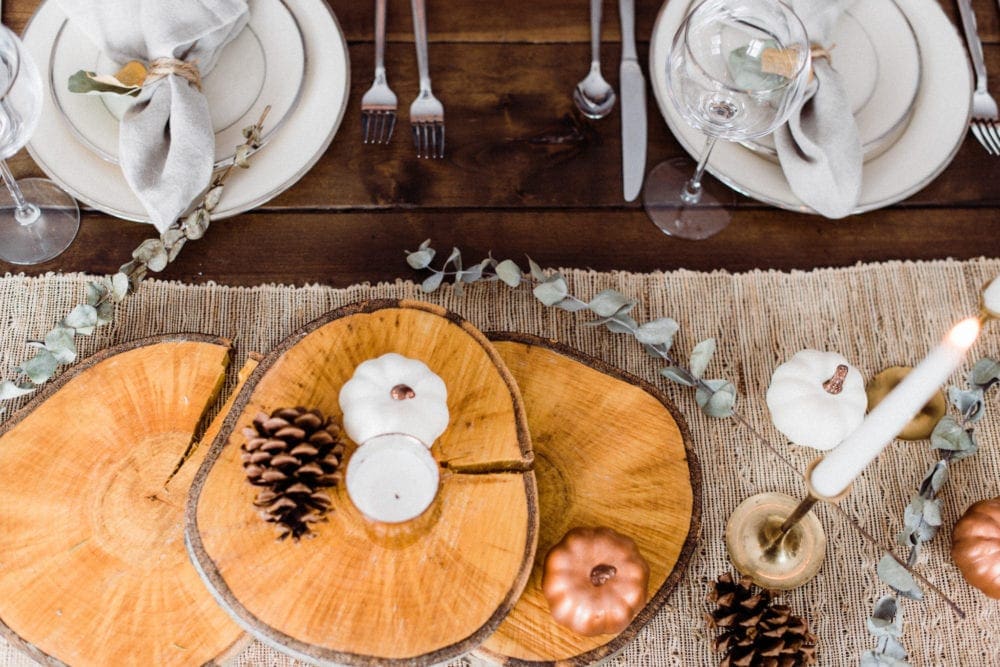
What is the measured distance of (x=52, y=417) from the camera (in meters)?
0.80

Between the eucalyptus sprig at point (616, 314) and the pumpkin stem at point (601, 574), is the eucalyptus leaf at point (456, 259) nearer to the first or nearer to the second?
the eucalyptus sprig at point (616, 314)

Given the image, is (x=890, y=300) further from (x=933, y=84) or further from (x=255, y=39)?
(x=255, y=39)

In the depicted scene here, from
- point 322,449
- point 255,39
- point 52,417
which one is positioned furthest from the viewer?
point 255,39

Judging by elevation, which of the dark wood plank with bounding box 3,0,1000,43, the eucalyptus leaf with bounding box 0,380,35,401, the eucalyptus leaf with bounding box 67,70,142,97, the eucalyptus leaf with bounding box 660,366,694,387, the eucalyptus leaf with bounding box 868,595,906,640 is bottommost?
Result: the eucalyptus leaf with bounding box 868,595,906,640

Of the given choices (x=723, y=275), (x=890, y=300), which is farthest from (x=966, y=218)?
(x=723, y=275)

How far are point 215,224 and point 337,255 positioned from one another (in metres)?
0.14

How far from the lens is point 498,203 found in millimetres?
971

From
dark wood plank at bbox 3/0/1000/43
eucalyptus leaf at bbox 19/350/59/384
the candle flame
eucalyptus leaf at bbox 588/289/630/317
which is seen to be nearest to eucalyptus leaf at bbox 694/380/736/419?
eucalyptus leaf at bbox 588/289/630/317

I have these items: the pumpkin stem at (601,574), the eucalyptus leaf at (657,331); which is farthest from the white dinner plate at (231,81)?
the pumpkin stem at (601,574)

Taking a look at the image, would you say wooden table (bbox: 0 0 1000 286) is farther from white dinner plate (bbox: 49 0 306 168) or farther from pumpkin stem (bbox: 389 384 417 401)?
pumpkin stem (bbox: 389 384 417 401)

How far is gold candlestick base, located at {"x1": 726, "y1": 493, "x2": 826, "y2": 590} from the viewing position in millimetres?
854

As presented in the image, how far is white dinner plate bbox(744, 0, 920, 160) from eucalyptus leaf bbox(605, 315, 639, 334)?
233 mm

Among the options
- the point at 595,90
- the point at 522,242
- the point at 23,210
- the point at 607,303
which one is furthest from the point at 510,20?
the point at 23,210

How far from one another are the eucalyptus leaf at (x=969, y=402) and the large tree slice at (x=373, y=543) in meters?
0.49
